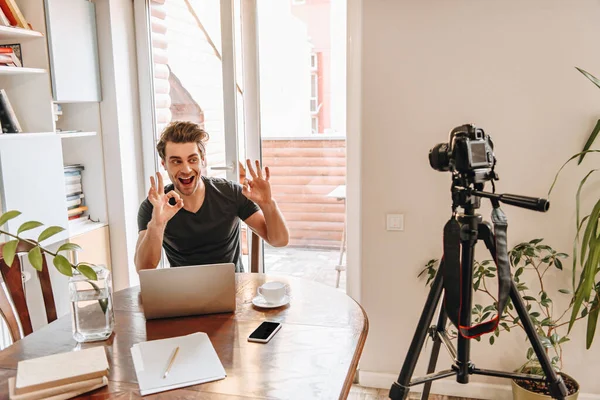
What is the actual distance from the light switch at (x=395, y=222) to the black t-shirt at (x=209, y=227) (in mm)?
663

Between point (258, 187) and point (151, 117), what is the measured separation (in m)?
1.30

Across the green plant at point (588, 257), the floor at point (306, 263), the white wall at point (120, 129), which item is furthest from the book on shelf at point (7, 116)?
the green plant at point (588, 257)

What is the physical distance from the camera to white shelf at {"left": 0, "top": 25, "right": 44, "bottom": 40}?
85.9 inches

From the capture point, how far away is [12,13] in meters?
2.24

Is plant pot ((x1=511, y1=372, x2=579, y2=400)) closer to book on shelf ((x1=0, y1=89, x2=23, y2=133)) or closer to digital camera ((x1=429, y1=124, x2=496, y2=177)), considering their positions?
digital camera ((x1=429, y1=124, x2=496, y2=177))

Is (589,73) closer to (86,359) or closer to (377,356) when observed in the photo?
(377,356)

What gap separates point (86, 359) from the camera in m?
1.17

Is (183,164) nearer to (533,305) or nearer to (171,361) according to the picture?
(171,361)

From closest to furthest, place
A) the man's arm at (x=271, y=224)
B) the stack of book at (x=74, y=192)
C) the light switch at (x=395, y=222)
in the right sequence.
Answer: the man's arm at (x=271, y=224) → the light switch at (x=395, y=222) → the stack of book at (x=74, y=192)

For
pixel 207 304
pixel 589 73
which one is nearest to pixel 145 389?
pixel 207 304

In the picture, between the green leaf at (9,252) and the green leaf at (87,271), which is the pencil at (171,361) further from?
the green leaf at (9,252)

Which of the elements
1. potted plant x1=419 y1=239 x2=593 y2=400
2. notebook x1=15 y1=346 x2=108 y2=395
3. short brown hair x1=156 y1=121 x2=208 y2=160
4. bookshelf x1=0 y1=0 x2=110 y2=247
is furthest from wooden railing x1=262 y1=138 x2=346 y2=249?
notebook x1=15 y1=346 x2=108 y2=395

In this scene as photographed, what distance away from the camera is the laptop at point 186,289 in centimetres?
143

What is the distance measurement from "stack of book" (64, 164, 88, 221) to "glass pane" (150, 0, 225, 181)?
0.52 m
